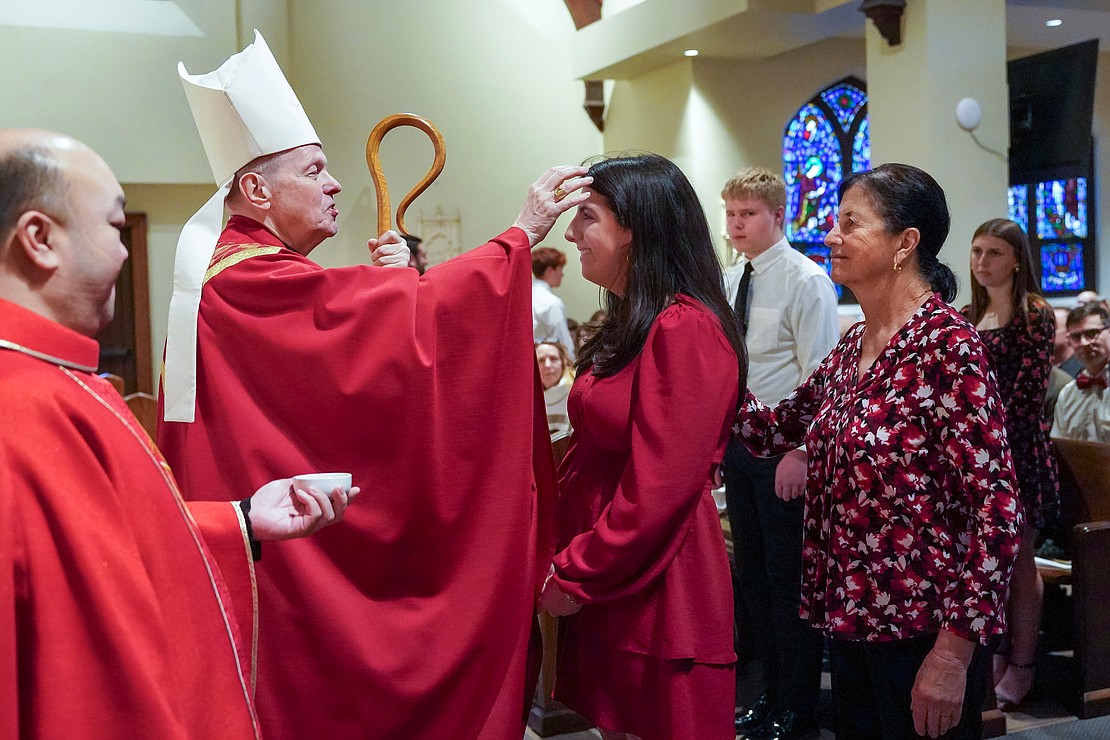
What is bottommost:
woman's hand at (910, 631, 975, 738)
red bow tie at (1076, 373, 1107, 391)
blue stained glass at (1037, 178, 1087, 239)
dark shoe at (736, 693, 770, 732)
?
dark shoe at (736, 693, 770, 732)

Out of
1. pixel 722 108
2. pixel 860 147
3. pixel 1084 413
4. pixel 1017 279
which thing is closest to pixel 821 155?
pixel 860 147

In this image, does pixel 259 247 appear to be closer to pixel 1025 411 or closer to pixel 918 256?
pixel 918 256

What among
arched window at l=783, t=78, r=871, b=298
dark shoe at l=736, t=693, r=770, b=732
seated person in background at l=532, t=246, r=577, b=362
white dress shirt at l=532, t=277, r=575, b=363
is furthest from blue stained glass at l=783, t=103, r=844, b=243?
dark shoe at l=736, t=693, r=770, b=732

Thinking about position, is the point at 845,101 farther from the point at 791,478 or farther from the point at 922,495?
the point at 922,495

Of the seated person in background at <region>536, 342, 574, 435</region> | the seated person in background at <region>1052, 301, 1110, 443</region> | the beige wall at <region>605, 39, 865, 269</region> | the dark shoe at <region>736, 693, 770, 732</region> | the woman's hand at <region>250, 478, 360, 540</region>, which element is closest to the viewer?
the woman's hand at <region>250, 478, 360, 540</region>

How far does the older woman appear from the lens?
1836 mm

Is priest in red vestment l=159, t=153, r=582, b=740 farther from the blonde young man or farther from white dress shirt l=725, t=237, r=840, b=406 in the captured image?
white dress shirt l=725, t=237, r=840, b=406

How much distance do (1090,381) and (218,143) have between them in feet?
13.7

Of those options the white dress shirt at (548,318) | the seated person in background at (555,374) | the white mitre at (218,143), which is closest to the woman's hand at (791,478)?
the white mitre at (218,143)

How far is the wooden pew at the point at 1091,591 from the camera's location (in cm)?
333

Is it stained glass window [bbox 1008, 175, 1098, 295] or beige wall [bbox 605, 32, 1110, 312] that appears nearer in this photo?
beige wall [bbox 605, 32, 1110, 312]

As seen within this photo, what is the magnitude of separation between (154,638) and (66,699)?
0.33 ft

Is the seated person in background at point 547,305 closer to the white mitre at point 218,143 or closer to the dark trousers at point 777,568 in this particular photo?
the dark trousers at point 777,568

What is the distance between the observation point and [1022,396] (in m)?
3.62
